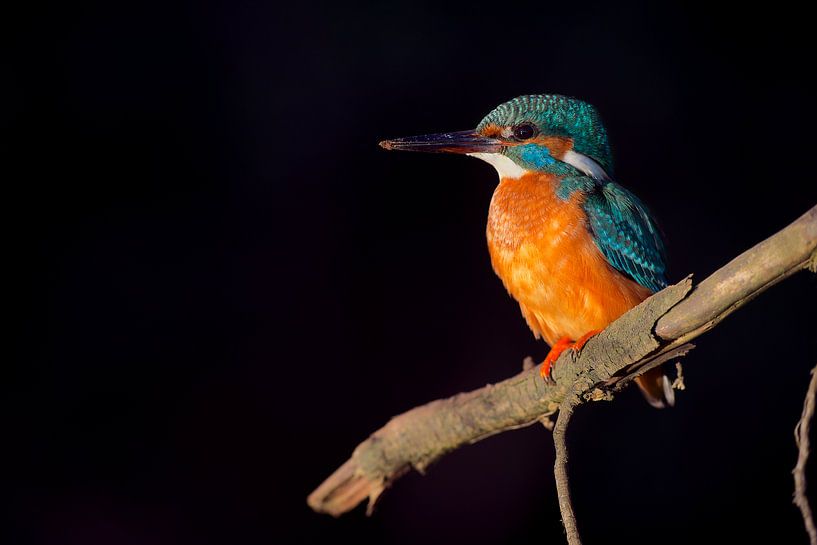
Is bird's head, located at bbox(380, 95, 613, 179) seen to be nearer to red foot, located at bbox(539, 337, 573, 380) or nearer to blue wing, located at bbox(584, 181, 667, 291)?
blue wing, located at bbox(584, 181, 667, 291)

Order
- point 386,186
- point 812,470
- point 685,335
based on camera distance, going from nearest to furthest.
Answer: point 685,335
point 812,470
point 386,186

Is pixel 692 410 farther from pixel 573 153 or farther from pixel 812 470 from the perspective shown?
pixel 573 153

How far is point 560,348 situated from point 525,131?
0.41 metres

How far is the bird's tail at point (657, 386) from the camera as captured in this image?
5.25ft

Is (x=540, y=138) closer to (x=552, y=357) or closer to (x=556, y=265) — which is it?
(x=556, y=265)

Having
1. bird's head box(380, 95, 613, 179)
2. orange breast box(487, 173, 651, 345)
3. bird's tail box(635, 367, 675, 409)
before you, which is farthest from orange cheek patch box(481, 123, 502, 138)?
bird's tail box(635, 367, 675, 409)

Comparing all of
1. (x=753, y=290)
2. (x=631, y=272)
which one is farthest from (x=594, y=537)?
(x=753, y=290)

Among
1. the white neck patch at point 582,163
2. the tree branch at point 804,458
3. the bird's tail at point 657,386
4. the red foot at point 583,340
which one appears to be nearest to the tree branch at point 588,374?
the red foot at point 583,340

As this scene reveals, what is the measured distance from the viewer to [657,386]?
1.65 meters

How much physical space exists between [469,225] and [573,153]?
0.91 metres

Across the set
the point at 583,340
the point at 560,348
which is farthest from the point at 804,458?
the point at 560,348

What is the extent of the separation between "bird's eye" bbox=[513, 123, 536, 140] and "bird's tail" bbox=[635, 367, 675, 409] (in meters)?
0.51

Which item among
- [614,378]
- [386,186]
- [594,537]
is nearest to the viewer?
[614,378]

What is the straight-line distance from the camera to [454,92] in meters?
Answer: 2.41
